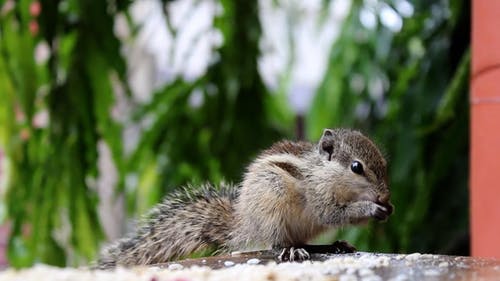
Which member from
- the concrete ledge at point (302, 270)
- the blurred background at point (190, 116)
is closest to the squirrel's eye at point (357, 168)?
the concrete ledge at point (302, 270)

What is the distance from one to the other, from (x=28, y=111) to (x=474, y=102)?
1.08 m

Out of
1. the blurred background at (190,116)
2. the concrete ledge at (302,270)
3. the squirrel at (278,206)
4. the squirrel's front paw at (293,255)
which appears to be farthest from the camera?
the blurred background at (190,116)

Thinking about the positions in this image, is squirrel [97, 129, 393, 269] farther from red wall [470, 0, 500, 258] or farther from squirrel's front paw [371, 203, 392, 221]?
red wall [470, 0, 500, 258]

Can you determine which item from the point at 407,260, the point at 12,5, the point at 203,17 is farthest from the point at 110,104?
the point at 407,260

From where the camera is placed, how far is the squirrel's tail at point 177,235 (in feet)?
4.82

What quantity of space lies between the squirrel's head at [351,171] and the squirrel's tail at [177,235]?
7.5 inches

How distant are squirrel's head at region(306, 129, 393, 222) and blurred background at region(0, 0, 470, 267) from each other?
539 mm

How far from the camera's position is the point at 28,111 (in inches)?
80.6

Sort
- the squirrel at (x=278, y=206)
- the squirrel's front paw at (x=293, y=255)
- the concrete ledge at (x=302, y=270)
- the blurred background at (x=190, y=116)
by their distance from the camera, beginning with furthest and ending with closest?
the blurred background at (x=190, y=116)
the squirrel at (x=278, y=206)
the squirrel's front paw at (x=293, y=255)
the concrete ledge at (x=302, y=270)

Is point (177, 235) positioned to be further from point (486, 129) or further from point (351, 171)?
point (486, 129)

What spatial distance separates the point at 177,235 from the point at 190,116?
3.10 ft

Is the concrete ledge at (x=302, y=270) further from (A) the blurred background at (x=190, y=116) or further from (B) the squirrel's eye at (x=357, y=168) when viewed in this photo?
(A) the blurred background at (x=190, y=116)

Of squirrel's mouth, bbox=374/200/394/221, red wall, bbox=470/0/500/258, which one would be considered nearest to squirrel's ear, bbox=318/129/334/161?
squirrel's mouth, bbox=374/200/394/221

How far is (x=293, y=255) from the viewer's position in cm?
127
